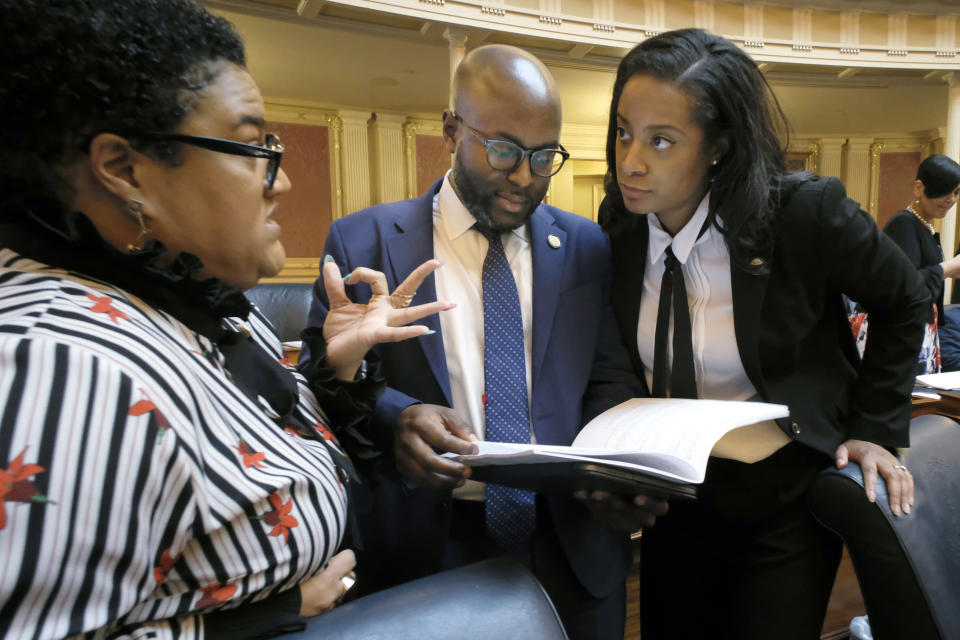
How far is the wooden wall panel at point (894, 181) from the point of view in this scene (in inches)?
544

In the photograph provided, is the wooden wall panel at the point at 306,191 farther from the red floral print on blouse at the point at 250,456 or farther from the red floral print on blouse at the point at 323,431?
the red floral print on blouse at the point at 250,456

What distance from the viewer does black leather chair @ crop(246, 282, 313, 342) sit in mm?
4277

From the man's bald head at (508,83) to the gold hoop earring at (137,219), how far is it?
0.82 meters

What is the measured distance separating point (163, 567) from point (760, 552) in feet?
3.98

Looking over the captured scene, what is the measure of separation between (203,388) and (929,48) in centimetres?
1283

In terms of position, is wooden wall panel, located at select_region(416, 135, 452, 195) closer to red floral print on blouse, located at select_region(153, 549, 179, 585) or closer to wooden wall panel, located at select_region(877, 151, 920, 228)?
wooden wall panel, located at select_region(877, 151, 920, 228)

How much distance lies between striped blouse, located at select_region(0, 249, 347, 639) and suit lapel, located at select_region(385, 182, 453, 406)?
474mm

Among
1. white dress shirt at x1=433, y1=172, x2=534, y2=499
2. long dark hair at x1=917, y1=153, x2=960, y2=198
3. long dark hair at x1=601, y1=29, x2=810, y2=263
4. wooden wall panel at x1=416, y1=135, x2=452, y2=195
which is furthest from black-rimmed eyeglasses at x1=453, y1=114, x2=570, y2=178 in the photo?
wooden wall panel at x1=416, y1=135, x2=452, y2=195

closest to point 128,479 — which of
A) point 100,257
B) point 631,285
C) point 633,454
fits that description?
point 100,257

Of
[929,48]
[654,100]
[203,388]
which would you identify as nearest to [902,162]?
Result: [929,48]

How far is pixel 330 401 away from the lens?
105cm

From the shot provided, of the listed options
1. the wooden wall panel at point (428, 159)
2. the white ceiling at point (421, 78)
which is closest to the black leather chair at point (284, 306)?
the white ceiling at point (421, 78)

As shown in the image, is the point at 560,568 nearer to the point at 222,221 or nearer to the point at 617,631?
the point at 617,631

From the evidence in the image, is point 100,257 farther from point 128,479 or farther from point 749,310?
point 749,310
